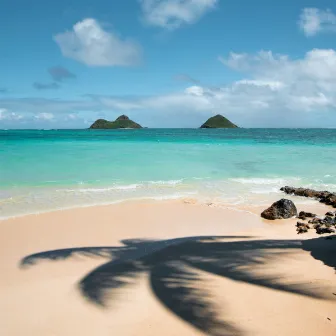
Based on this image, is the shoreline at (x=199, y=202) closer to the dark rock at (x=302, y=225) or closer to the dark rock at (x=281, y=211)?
the dark rock at (x=281, y=211)

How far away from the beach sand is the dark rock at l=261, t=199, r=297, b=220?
43.7 inches

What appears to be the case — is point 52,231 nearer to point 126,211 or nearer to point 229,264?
point 126,211

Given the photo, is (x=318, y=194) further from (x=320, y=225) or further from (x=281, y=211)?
(x=320, y=225)

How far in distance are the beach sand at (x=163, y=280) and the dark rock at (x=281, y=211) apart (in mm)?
1109

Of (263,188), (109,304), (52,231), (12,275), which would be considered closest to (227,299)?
(109,304)

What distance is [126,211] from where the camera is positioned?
1207 cm

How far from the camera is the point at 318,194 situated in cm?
1558

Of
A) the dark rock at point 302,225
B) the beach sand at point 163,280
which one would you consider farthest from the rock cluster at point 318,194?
the beach sand at point 163,280

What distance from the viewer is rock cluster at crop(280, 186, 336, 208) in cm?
1407

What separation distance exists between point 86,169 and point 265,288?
817 inches

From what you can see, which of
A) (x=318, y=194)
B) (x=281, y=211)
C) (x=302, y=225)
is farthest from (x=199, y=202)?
(x=318, y=194)

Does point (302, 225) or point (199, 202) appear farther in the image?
point (199, 202)

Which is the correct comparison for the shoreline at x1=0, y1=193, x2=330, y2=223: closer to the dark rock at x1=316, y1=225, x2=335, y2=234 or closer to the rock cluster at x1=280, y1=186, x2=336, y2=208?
the rock cluster at x1=280, y1=186, x2=336, y2=208

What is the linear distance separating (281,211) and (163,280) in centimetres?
679
